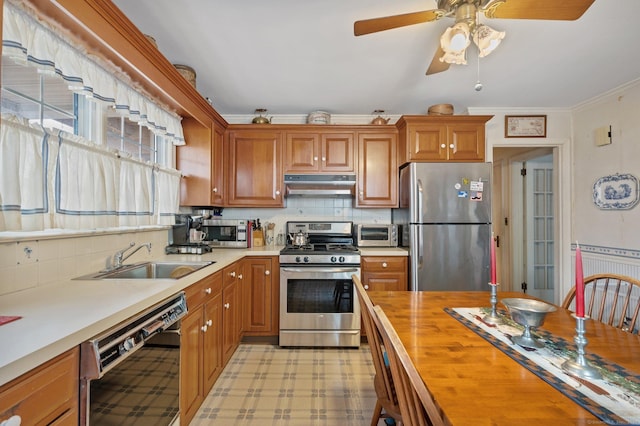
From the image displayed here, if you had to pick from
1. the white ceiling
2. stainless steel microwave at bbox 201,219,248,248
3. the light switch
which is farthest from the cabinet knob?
the light switch

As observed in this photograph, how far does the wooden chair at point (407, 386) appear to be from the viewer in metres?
0.58

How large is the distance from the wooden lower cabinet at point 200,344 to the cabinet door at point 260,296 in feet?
1.89

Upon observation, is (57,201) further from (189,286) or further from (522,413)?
(522,413)

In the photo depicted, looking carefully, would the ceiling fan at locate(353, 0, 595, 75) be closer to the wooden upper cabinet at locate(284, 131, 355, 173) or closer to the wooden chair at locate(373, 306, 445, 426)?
the wooden chair at locate(373, 306, 445, 426)

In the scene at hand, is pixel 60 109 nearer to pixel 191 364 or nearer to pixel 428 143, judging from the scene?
pixel 191 364

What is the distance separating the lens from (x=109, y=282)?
1.41 meters

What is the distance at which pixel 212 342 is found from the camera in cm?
188

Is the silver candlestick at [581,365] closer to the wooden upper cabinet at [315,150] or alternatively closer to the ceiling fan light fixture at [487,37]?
the ceiling fan light fixture at [487,37]

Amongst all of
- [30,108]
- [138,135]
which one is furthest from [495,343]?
[138,135]

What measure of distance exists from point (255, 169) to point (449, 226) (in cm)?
205

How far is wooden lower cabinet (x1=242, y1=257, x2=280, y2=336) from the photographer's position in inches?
104

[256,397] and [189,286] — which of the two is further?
[256,397]

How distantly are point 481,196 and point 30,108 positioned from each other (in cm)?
318

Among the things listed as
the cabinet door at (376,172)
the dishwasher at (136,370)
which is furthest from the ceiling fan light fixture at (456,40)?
the dishwasher at (136,370)
